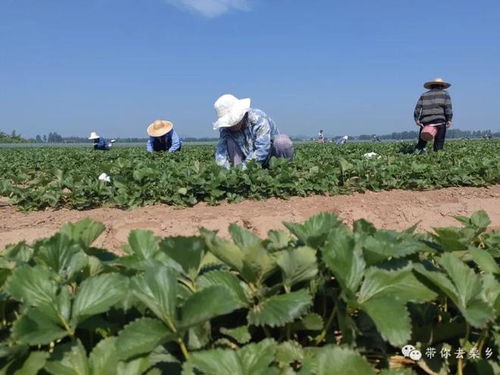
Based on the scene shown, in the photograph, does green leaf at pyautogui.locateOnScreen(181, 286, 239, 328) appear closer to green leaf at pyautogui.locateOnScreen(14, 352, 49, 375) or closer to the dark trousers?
green leaf at pyautogui.locateOnScreen(14, 352, 49, 375)

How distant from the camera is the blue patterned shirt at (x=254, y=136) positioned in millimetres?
6668

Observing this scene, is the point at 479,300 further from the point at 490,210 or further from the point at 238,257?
the point at 490,210

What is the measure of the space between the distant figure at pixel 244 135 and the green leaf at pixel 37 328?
551 centimetres

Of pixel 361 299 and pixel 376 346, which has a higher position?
pixel 361 299

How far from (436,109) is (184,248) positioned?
11.1 metres

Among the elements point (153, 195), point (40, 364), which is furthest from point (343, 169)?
point (40, 364)

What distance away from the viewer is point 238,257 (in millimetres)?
893

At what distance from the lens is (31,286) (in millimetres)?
835

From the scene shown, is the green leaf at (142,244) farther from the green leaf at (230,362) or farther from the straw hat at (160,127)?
the straw hat at (160,127)

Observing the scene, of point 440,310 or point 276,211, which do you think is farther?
point 276,211

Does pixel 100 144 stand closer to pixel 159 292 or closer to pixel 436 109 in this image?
pixel 436 109

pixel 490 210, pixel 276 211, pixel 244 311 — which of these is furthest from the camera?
pixel 490 210

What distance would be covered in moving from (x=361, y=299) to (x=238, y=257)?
0.24m

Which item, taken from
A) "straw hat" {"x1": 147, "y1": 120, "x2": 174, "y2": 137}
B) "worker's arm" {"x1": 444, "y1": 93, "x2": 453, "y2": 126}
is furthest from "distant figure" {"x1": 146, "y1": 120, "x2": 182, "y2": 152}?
"worker's arm" {"x1": 444, "y1": 93, "x2": 453, "y2": 126}
